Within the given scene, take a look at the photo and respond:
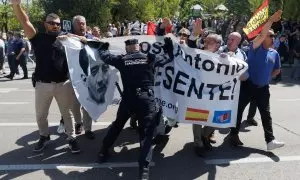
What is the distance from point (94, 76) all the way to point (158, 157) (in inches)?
58.7

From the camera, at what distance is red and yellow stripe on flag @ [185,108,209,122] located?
610 centimetres

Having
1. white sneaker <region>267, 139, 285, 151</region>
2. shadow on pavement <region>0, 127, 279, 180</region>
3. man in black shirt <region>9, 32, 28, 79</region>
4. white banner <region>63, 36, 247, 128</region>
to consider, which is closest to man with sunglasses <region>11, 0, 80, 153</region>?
white banner <region>63, 36, 247, 128</region>

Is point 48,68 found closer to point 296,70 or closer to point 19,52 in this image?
point 19,52

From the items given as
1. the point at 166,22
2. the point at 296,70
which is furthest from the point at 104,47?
the point at 296,70

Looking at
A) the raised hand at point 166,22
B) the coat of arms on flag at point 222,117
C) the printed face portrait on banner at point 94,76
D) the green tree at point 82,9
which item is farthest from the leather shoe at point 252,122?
the green tree at point 82,9

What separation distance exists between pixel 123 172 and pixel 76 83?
142 cm

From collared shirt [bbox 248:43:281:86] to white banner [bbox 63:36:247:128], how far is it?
287 millimetres

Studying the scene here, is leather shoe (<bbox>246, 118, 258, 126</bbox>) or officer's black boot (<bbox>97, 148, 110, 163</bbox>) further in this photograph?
leather shoe (<bbox>246, 118, 258, 126</bbox>)

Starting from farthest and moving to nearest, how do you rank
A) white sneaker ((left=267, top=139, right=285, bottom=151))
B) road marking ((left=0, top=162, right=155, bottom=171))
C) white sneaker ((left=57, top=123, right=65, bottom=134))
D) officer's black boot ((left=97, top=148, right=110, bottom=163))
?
white sneaker ((left=57, top=123, right=65, bottom=134)) → white sneaker ((left=267, top=139, right=285, bottom=151)) → officer's black boot ((left=97, top=148, right=110, bottom=163)) → road marking ((left=0, top=162, right=155, bottom=171))

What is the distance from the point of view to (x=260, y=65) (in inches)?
250

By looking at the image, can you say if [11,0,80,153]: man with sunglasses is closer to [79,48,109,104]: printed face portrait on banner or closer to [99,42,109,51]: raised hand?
[79,48,109,104]: printed face portrait on banner

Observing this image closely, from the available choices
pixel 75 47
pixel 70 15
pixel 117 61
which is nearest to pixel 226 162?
pixel 117 61

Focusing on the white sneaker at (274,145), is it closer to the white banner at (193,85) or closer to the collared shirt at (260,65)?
the white banner at (193,85)

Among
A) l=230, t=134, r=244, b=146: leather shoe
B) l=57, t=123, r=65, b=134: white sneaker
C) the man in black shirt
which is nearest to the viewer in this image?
l=230, t=134, r=244, b=146: leather shoe
